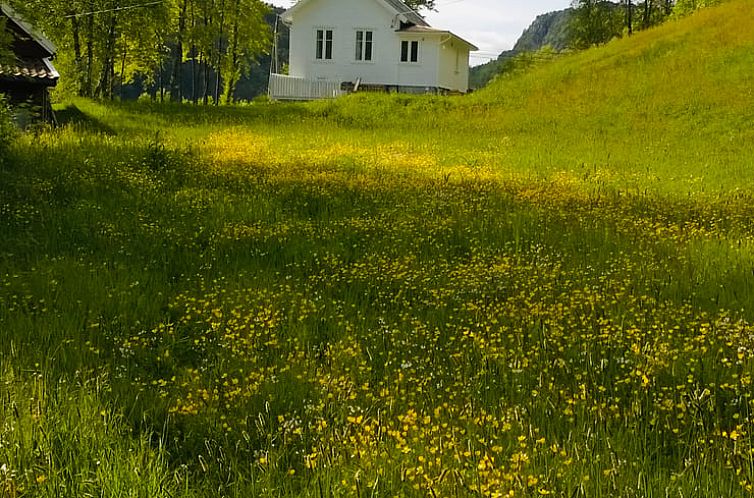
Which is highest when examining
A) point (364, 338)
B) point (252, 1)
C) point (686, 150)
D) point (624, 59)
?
point (252, 1)

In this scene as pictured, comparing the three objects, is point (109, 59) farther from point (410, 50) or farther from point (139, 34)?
point (410, 50)

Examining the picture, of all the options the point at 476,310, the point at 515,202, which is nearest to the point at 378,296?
the point at 476,310

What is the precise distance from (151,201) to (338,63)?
3377 cm

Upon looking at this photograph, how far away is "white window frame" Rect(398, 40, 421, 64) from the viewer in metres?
41.3

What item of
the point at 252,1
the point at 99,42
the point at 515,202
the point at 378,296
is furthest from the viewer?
the point at 252,1

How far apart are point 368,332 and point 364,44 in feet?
127

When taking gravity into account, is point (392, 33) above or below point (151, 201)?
above

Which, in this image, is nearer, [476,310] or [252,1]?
[476,310]

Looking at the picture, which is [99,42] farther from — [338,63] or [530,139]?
[530,139]

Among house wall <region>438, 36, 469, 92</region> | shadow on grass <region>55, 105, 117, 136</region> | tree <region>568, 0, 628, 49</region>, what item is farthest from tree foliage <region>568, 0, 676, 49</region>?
shadow on grass <region>55, 105, 117, 136</region>

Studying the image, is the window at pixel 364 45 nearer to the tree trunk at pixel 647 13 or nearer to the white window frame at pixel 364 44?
the white window frame at pixel 364 44

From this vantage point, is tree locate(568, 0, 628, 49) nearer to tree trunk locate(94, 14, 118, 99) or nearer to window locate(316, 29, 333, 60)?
window locate(316, 29, 333, 60)

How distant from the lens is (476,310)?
5352mm

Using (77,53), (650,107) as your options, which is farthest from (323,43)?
(650,107)
